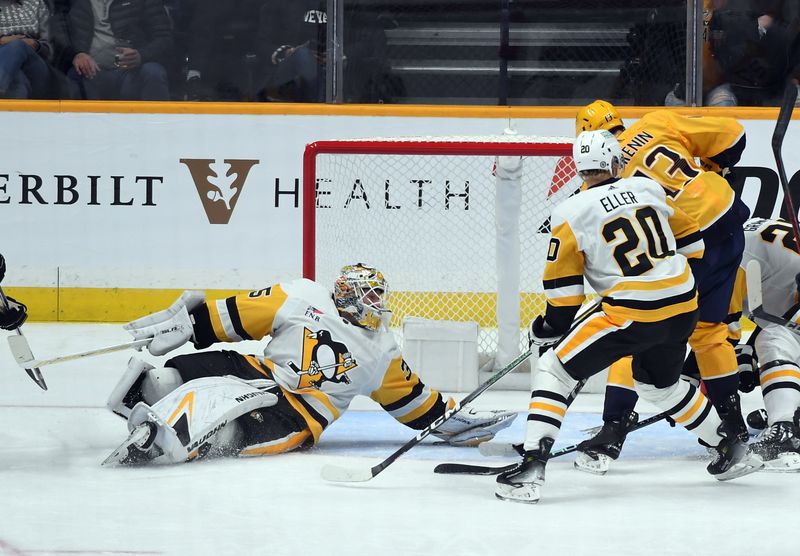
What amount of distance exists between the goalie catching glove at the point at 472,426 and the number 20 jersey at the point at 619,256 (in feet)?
2.52

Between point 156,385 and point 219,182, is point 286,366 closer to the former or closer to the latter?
point 156,385

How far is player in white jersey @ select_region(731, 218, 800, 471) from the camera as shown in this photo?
3.59 meters

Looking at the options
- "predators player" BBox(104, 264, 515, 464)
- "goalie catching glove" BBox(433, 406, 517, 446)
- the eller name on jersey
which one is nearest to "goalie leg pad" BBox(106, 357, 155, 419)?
"predators player" BBox(104, 264, 515, 464)

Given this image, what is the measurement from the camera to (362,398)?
483cm

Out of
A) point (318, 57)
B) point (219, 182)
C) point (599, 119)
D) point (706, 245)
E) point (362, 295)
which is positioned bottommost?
point (362, 295)

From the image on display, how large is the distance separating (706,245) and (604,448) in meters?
0.69

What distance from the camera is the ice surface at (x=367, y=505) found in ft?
8.88

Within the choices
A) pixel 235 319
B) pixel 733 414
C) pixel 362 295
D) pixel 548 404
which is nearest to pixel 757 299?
pixel 733 414

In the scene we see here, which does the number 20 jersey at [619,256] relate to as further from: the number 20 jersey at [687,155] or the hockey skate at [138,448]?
the hockey skate at [138,448]

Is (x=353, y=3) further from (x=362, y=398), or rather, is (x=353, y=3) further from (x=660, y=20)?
(x=362, y=398)

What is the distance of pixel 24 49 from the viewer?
623 centimetres

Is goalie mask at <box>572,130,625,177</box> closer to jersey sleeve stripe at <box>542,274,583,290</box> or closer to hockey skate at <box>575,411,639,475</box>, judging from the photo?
jersey sleeve stripe at <box>542,274,583,290</box>

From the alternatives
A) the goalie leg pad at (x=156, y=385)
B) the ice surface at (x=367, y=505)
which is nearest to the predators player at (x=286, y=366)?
the goalie leg pad at (x=156, y=385)

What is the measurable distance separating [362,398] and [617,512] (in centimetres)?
192
